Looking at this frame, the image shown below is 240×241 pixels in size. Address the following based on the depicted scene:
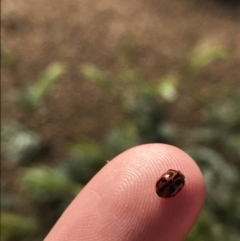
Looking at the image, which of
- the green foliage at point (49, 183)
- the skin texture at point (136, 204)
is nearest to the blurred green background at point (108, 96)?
the green foliage at point (49, 183)

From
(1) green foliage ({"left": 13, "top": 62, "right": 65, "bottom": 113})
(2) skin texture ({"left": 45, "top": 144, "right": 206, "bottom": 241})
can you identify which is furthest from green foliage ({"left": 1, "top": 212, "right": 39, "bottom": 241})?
(2) skin texture ({"left": 45, "top": 144, "right": 206, "bottom": 241})

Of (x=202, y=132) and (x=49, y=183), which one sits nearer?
(x=49, y=183)

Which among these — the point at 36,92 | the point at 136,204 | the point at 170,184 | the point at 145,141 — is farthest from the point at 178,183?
the point at 36,92

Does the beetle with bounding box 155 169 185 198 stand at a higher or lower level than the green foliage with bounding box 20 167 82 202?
higher

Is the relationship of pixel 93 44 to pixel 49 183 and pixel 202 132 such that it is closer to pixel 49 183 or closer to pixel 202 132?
pixel 202 132

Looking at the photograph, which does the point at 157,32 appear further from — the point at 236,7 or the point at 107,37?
the point at 236,7

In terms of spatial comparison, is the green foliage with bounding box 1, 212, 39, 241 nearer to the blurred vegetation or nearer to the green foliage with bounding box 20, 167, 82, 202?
the blurred vegetation

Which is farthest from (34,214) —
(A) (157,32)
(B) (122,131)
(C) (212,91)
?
Answer: (A) (157,32)

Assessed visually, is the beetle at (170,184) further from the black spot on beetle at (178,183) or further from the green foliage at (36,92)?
the green foliage at (36,92)
